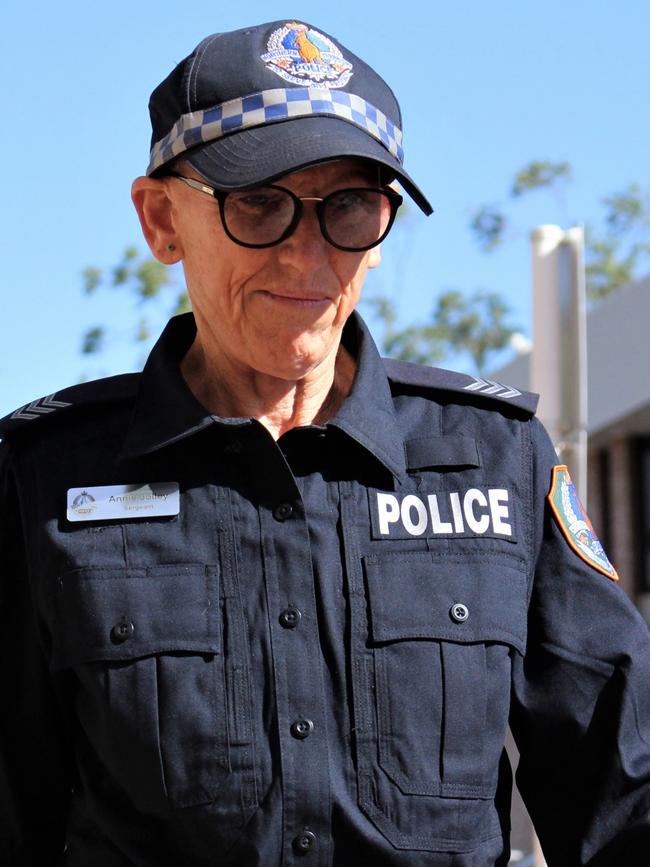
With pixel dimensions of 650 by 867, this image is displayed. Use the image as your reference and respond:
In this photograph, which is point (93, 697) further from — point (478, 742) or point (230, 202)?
point (230, 202)

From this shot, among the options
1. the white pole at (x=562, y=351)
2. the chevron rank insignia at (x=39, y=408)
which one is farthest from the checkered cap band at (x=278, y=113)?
the white pole at (x=562, y=351)

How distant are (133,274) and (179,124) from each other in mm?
21768

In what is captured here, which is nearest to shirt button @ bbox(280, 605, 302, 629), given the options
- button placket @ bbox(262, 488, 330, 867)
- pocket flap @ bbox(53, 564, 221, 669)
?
button placket @ bbox(262, 488, 330, 867)

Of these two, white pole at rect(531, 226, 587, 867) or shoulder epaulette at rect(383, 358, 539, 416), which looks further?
white pole at rect(531, 226, 587, 867)

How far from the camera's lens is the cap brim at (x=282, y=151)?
83.3 inches

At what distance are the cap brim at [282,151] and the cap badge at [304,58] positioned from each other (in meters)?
0.08

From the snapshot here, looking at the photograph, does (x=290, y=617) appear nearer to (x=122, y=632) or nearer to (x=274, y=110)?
(x=122, y=632)

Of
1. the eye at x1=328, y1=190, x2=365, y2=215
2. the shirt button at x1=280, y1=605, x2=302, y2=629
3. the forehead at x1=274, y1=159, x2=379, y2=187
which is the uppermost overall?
the forehead at x1=274, y1=159, x2=379, y2=187

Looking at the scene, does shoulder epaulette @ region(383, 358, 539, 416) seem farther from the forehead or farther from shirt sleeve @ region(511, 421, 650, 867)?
the forehead

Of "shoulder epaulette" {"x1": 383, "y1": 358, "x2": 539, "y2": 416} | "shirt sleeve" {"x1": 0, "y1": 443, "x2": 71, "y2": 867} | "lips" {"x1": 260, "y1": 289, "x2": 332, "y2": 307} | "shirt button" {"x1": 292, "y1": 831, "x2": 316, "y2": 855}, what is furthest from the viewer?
"shoulder epaulette" {"x1": 383, "y1": 358, "x2": 539, "y2": 416}

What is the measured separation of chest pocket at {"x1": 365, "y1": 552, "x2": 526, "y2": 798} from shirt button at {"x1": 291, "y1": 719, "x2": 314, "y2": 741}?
0.11 m

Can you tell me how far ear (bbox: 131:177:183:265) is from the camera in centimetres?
236

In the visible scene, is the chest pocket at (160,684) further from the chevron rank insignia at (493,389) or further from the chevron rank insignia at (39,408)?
the chevron rank insignia at (493,389)

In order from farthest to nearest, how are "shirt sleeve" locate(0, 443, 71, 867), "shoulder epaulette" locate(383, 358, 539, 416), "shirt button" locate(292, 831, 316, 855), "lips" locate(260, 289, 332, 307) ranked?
"shoulder epaulette" locate(383, 358, 539, 416) < "shirt sleeve" locate(0, 443, 71, 867) < "lips" locate(260, 289, 332, 307) < "shirt button" locate(292, 831, 316, 855)
